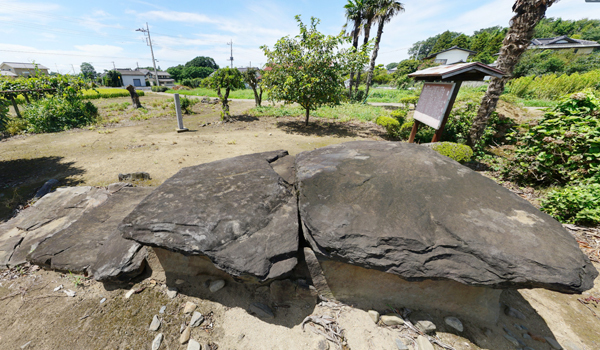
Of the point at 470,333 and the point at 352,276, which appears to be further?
the point at 352,276

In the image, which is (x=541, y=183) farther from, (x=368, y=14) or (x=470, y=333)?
(x=368, y=14)

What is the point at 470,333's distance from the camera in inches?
86.0

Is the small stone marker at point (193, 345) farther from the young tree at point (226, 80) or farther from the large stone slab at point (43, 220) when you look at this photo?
the young tree at point (226, 80)

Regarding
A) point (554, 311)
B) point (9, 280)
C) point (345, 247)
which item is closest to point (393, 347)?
point (345, 247)

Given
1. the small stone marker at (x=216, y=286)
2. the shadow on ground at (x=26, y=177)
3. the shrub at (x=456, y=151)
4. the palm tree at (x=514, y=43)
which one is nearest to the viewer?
the small stone marker at (x=216, y=286)

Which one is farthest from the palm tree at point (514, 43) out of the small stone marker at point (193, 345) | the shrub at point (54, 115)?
the shrub at point (54, 115)

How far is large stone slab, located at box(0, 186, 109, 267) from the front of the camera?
10.7 ft

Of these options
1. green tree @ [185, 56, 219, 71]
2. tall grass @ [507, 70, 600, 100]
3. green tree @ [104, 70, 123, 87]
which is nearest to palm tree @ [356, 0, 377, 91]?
tall grass @ [507, 70, 600, 100]

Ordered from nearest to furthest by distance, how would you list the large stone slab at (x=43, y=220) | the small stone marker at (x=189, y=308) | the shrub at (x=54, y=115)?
the small stone marker at (x=189, y=308) → the large stone slab at (x=43, y=220) → the shrub at (x=54, y=115)

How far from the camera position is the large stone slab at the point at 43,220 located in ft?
10.7

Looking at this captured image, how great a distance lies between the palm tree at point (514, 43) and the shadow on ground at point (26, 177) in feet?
36.9

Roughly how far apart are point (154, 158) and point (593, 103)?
1105 centimetres

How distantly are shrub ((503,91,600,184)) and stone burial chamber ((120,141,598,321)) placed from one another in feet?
10.9

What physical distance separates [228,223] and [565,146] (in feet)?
21.2
